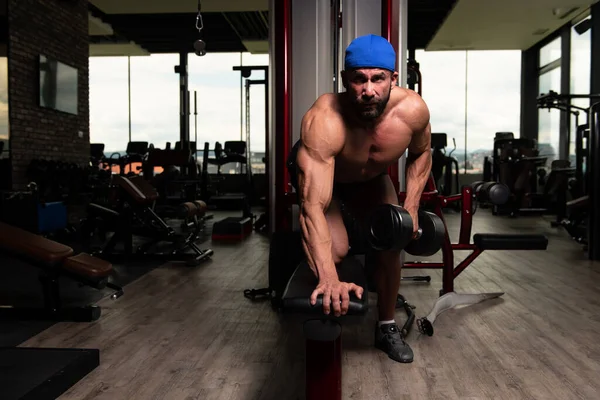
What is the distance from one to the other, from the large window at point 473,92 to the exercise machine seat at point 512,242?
7.70m

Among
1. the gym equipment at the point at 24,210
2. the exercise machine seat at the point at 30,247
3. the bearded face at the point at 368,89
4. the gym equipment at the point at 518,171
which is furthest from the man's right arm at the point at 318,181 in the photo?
the gym equipment at the point at 518,171

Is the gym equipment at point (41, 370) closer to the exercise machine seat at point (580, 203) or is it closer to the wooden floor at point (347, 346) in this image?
the wooden floor at point (347, 346)

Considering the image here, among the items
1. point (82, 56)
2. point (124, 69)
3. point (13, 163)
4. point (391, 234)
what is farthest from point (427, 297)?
point (124, 69)

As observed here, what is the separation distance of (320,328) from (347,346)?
1.00m

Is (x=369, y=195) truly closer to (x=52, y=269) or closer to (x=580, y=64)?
(x=52, y=269)

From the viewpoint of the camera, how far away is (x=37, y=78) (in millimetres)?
6016

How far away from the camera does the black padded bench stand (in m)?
1.19

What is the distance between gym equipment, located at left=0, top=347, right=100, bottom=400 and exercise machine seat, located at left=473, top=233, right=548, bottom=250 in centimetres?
189

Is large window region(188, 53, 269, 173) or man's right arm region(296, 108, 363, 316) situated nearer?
man's right arm region(296, 108, 363, 316)

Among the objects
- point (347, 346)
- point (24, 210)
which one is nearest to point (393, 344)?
point (347, 346)

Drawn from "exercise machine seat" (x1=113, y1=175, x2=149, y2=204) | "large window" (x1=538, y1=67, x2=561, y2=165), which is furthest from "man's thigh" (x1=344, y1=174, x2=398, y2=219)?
"large window" (x1=538, y1=67, x2=561, y2=165)

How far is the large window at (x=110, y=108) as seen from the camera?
9.99 metres

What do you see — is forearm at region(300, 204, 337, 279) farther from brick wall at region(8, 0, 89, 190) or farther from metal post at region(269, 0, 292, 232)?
brick wall at region(8, 0, 89, 190)

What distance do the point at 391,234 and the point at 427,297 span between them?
5.50ft
